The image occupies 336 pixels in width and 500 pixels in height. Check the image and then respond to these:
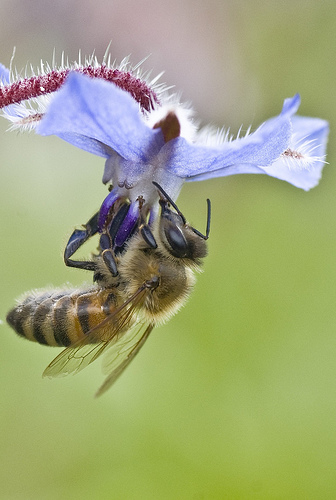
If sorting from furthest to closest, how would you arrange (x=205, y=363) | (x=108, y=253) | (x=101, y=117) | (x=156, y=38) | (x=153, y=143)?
(x=156, y=38) < (x=205, y=363) < (x=108, y=253) < (x=153, y=143) < (x=101, y=117)

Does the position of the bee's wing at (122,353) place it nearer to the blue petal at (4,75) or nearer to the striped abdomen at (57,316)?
the striped abdomen at (57,316)

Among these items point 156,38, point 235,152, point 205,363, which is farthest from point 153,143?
point 156,38

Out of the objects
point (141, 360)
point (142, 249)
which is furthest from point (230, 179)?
point (142, 249)

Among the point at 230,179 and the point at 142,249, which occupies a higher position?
the point at 230,179

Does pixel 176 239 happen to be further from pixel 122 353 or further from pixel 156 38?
pixel 156 38

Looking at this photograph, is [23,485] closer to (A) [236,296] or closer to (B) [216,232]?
(A) [236,296]

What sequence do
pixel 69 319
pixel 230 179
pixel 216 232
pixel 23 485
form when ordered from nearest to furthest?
pixel 69 319
pixel 23 485
pixel 216 232
pixel 230 179
